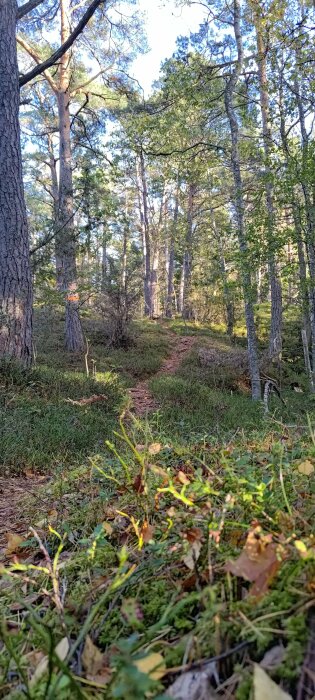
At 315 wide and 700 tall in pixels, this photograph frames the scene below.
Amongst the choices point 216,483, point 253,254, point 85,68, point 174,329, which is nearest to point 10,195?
point 253,254

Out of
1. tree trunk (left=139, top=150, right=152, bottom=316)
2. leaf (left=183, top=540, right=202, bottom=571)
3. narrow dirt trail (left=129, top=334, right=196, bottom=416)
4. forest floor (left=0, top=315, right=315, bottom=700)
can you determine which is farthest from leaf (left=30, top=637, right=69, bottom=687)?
tree trunk (left=139, top=150, right=152, bottom=316)

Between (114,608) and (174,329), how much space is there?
18747 millimetres

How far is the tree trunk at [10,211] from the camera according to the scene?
6672 mm

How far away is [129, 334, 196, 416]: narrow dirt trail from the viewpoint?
24.7 ft

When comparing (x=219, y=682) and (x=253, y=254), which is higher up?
(x=253, y=254)

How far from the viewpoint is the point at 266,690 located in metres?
0.66

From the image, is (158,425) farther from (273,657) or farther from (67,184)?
(67,184)

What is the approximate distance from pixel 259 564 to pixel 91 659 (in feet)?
1.31

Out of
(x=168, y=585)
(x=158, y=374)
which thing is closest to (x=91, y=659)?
(x=168, y=585)

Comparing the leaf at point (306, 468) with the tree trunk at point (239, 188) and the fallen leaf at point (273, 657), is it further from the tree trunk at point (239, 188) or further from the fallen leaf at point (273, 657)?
the tree trunk at point (239, 188)

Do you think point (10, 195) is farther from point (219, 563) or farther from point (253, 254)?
point (219, 563)

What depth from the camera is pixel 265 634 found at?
769 mm

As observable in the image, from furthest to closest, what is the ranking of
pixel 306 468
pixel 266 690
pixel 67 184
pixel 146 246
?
pixel 146 246 < pixel 67 184 < pixel 306 468 < pixel 266 690

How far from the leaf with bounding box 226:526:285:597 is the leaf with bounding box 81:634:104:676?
32cm
